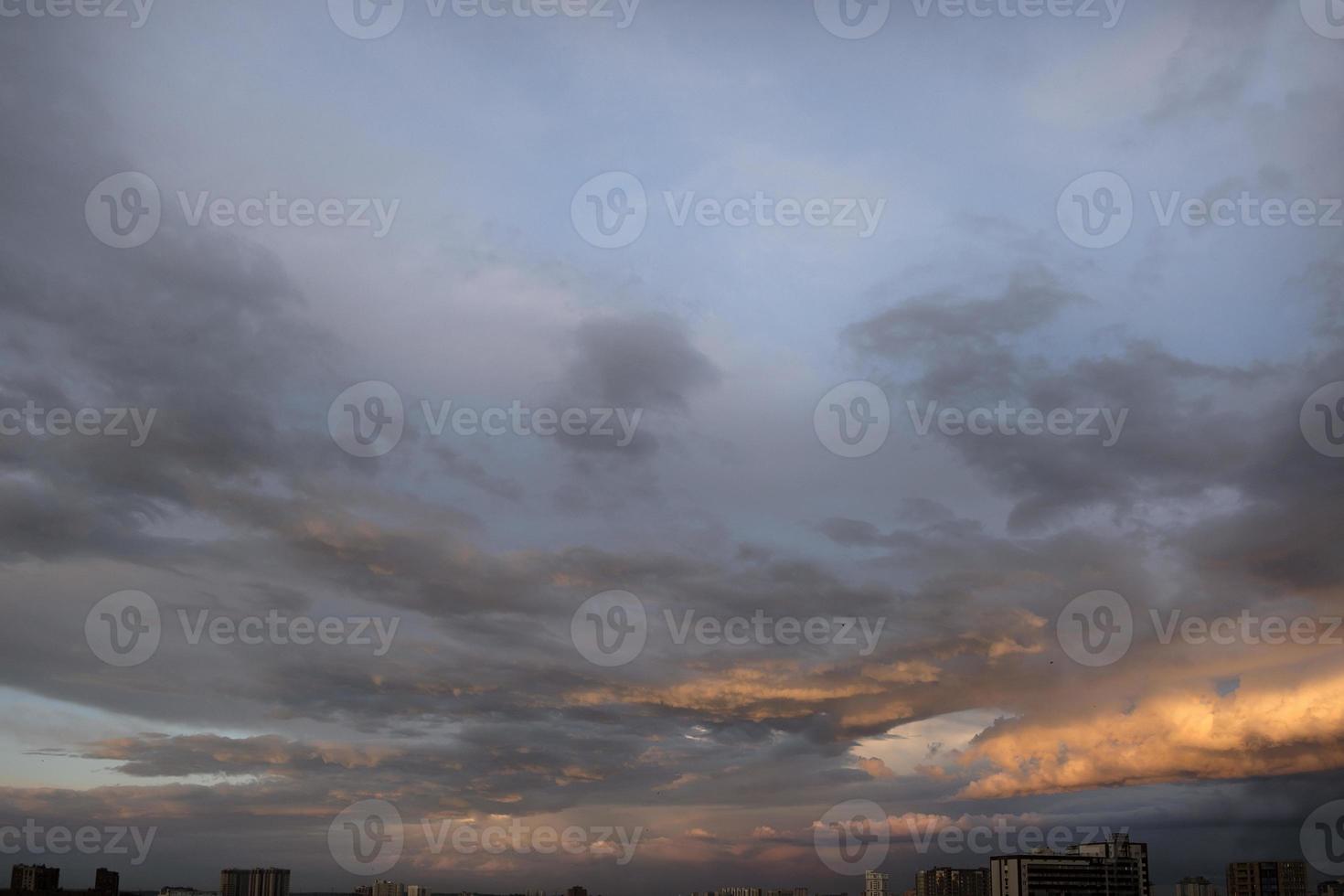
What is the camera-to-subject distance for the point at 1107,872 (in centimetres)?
19962

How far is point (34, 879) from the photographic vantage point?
18938 centimetres

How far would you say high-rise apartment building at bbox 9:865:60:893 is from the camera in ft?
614

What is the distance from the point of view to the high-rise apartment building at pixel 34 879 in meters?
187

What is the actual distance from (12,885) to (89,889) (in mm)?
13651

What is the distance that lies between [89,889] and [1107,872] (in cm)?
19271

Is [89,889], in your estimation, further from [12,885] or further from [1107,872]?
[1107,872]

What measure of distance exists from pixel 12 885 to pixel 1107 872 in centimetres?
20141

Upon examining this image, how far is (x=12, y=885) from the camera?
611 ft

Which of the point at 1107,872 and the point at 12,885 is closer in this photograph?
the point at 12,885

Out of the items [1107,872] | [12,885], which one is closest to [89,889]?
[12,885]

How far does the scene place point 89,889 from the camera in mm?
196000
